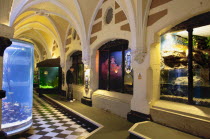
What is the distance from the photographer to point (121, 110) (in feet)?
19.4

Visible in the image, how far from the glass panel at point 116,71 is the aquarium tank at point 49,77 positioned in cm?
687

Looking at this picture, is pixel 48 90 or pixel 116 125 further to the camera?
pixel 48 90

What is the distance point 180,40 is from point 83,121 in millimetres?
4241

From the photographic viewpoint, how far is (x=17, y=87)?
4.25m

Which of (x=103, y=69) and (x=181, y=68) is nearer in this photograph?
(x=181, y=68)

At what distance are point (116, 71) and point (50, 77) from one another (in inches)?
303

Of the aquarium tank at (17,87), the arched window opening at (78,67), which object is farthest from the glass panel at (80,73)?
the aquarium tank at (17,87)

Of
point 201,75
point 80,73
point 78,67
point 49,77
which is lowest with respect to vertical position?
point 49,77

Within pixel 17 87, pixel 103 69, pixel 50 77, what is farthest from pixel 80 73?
pixel 17 87

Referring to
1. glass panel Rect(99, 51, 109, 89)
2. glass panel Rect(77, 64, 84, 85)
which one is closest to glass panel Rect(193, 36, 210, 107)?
glass panel Rect(99, 51, 109, 89)

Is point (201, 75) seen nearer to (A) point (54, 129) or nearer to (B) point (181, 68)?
(B) point (181, 68)

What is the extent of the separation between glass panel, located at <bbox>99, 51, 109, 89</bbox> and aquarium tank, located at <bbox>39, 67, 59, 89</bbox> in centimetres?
599

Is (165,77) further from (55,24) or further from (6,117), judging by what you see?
(55,24)

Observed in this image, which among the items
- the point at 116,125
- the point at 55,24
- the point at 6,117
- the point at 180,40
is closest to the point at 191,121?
the point at 116,125
